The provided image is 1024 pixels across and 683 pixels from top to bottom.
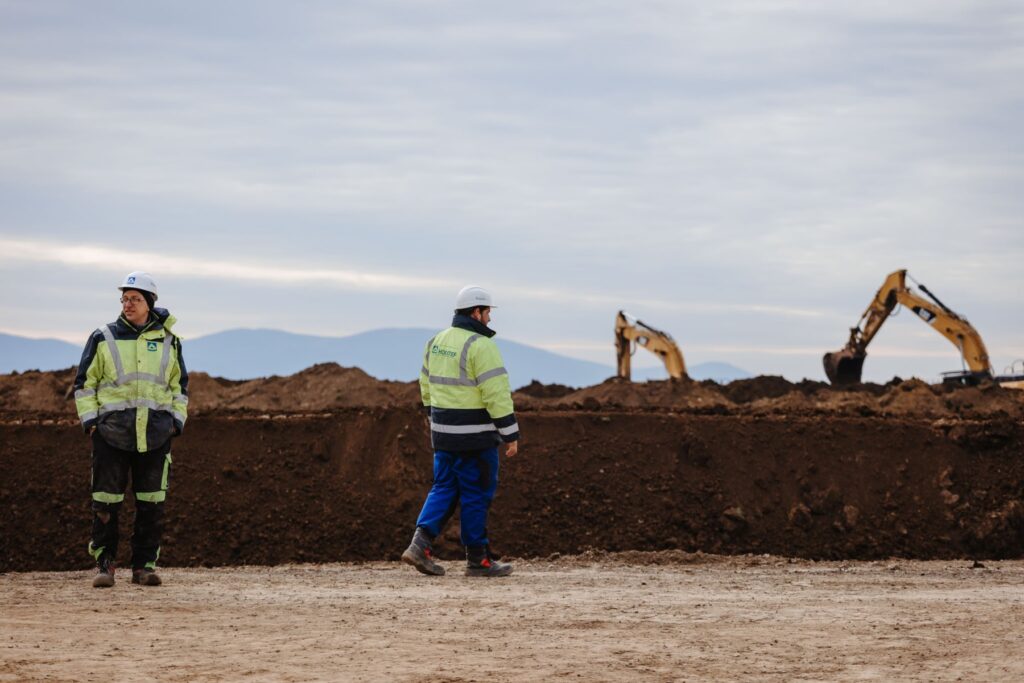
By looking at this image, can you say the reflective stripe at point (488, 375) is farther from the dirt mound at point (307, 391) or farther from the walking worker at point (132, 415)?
the dirt mound at point (307, 391)

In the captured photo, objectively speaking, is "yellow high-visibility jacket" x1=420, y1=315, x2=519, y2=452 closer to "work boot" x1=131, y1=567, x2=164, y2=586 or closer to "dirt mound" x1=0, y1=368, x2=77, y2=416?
"work boot" x1=131, y1=567, x2=164, y2=586

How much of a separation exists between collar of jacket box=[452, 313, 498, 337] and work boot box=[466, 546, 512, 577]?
1806 millimetres

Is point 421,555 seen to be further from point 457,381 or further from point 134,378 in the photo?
point 134,378

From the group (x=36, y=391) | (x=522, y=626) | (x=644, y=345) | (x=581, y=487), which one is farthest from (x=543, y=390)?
(x=522, y=626)

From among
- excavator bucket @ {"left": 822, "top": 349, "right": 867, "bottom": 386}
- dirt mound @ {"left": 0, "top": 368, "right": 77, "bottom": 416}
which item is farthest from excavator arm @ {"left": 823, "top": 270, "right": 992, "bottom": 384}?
dirt mound @ {"left": 0, "top": 368, "right": 77, "bottom": 416}

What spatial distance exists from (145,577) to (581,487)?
5.82 metres

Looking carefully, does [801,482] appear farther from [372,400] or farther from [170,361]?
[372,400]

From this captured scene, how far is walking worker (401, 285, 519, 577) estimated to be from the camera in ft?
37.0

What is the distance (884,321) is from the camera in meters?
34.2

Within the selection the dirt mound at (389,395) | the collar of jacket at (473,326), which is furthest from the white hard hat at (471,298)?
the dirt mound at (389,395)

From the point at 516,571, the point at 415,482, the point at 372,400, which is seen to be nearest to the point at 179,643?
the point at 516,571

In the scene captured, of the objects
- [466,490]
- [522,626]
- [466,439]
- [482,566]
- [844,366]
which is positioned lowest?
[522,626]

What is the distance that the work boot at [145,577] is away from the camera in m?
10.7

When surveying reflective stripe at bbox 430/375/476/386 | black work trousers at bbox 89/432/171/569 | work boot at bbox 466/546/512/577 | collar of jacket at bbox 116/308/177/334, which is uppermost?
→ collar of jacket at bbox 116/308/177/334
